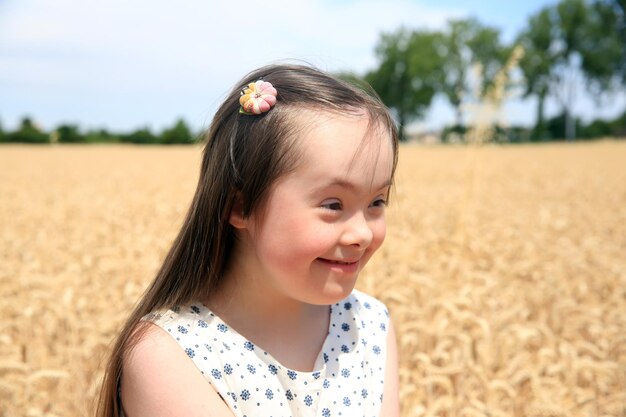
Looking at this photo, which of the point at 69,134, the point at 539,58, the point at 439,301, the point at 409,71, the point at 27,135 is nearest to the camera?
the point at 439,301

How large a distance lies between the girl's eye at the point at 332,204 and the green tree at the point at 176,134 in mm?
53239

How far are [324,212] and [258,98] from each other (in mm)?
331

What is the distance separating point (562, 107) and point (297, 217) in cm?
7324

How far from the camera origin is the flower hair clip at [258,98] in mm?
1617

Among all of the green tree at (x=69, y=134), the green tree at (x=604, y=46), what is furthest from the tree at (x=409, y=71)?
the green tree at (x=69, y=134)

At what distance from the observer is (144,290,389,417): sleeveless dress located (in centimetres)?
164

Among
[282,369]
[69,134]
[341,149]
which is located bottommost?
[69,134]

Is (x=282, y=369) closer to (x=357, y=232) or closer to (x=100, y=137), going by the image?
(x=357, y=232)

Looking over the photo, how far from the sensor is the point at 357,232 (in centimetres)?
159

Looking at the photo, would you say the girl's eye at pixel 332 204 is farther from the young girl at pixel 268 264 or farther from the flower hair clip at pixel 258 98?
the flower hair clip at pixel 258 98

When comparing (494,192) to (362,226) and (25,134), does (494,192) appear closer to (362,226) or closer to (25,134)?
(362,226)

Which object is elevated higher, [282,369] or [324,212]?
[324,212]

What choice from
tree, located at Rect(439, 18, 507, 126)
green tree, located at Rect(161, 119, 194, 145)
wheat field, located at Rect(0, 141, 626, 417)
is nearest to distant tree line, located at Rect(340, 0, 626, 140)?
tree, located at Rect(439, 18, 507, 126)

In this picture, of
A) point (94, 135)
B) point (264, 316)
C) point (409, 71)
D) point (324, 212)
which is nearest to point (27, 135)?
point (94, 135)
